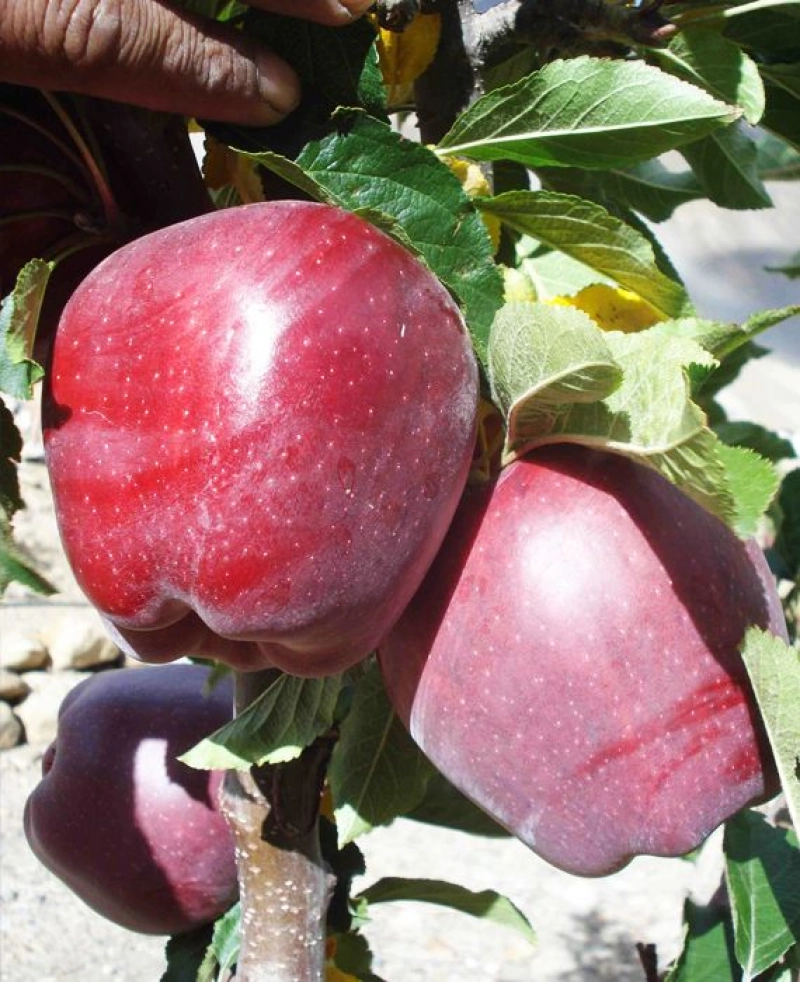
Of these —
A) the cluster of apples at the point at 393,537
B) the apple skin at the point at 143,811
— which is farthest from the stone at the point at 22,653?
the cluster of apples at the point at 393,537

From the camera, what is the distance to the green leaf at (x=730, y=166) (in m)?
0.69

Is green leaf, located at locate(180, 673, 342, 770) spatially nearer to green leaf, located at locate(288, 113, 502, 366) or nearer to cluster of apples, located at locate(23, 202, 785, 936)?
cluster of apples, located at locate(23, 202, 785, 936)

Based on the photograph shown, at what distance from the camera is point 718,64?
1.88ft

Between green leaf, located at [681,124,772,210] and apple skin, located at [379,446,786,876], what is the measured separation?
0.27 metres

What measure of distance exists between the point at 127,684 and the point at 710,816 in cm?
65

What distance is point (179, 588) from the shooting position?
1.46 ft

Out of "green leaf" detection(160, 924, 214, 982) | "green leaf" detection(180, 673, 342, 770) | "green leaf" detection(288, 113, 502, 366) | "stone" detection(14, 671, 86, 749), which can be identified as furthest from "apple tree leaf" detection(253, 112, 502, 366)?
"stone" detection(14, 671, 86, 749)

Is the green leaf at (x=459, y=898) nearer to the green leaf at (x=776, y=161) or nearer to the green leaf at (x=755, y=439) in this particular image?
the green leaf at (x=755, y=439)

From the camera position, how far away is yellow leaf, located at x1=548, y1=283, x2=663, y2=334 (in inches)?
22.7

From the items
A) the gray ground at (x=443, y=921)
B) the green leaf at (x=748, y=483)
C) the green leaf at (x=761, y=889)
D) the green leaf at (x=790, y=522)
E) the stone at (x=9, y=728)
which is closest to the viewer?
the green leaf at (x=748, y=483)

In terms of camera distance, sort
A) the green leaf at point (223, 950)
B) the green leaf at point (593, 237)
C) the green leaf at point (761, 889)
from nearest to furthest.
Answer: the green leaf at point (593, 237), the green leaf at point (761, 889), the green leaf at point (223, 950)

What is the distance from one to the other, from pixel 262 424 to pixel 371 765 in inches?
11.2

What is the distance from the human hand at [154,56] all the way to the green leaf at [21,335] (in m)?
0.07

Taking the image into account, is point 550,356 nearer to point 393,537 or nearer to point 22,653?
point 393,537
